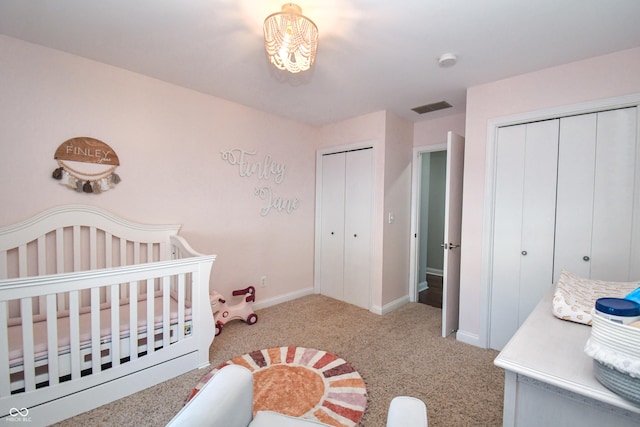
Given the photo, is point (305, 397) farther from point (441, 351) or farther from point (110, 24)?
point (110, 24)

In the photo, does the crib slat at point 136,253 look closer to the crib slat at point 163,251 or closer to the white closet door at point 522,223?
the crib slat at point 163,251

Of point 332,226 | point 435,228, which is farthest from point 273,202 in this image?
point 435,228

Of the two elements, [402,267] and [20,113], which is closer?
[20,113]

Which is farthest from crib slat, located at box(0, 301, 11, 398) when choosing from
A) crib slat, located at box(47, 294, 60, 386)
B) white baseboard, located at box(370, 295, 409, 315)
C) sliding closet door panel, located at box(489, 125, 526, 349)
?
sliding closet door panel, located at box(489, 125, 526, 349)

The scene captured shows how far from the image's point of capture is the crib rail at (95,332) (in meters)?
1.51

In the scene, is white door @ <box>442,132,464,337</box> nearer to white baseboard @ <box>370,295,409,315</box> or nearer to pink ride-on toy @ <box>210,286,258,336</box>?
white baseboard @ <box>370,295,409,315</box>

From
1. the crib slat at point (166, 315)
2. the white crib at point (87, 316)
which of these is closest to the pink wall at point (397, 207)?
the white crib at point (87, 316)

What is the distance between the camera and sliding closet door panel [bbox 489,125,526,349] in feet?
7.68

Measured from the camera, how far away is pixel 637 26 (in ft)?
5.44

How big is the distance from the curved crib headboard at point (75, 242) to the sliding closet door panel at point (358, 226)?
2.06 meters

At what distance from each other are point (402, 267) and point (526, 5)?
2.76 meters

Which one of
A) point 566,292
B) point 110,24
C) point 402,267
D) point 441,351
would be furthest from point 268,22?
point 402,267

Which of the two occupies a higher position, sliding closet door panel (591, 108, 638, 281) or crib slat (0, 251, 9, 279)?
sliding closet door panel (591, 108, 638, 281)

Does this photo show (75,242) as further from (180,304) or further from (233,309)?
(233,309)
